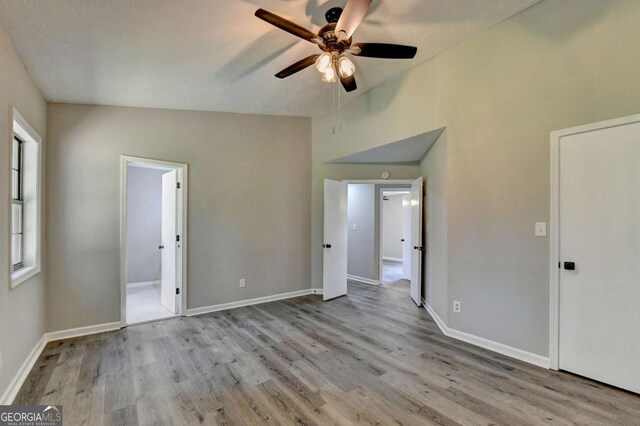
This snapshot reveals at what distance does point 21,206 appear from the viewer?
288cm

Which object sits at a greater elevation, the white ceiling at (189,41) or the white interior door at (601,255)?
the white ceiling at (189,41)

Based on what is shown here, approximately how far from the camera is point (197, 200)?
13.2 feet

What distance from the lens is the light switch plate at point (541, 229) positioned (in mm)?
2500

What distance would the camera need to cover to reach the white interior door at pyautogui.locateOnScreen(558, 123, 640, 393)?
2.12m

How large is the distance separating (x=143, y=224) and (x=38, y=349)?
3184 mm

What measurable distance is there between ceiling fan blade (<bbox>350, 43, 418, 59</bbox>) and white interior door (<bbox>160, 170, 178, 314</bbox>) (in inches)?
117

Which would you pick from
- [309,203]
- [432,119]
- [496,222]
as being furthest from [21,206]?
[496,222]

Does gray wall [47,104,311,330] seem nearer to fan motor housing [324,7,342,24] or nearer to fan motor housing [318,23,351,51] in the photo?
fan motor housing [324,7,342,24]

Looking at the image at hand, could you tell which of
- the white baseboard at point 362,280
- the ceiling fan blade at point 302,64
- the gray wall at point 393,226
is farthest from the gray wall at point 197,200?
the gray wall at point 393,226

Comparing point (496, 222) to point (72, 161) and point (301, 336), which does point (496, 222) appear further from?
point (72, 161)

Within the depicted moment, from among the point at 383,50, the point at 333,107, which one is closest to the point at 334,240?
the point at 333,107

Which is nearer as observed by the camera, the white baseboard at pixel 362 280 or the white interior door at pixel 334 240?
the white interior door at pixel 334 240

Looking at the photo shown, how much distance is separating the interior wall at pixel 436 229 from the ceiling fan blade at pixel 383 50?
49.8 inches

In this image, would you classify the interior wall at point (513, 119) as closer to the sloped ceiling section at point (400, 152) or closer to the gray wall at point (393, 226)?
the sloped ceiling section at point (400, 152)
